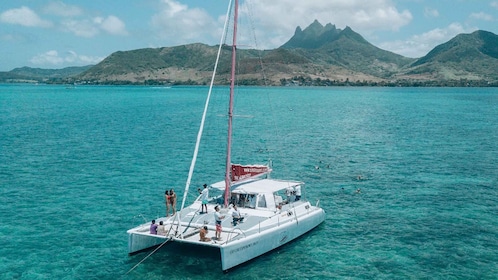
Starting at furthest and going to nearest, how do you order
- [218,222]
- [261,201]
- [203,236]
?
[261,201], [218,222], [203,236]

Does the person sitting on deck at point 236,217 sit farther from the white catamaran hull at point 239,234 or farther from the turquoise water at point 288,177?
the turquoise water at point 288,177

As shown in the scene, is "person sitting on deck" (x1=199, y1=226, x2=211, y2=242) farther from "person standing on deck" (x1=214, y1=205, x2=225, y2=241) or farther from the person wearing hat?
the person wearing hat

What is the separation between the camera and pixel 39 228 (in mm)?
34906

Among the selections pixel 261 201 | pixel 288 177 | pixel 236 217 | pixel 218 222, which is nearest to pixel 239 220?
pixel 236 217

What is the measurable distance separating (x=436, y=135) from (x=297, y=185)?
5885 centimetres

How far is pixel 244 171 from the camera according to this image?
123 feet

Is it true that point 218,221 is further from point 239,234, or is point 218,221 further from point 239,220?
point 239,220

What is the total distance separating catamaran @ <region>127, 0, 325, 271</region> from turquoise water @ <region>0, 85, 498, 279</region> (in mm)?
1018

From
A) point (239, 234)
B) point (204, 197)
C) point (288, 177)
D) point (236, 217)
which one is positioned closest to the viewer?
point (239, 234)

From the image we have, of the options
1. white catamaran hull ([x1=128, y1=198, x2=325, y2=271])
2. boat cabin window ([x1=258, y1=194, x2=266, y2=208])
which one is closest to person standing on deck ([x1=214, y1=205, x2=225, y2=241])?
white catamaran hull ([x1=128, y1=198, x2=325, y2=271])

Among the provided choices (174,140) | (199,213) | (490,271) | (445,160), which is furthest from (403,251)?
(174,140)

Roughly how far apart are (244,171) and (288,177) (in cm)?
1535

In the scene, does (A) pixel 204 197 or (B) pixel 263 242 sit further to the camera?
(A) pixel 204 197

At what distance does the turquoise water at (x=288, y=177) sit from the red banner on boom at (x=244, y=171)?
6.73m
